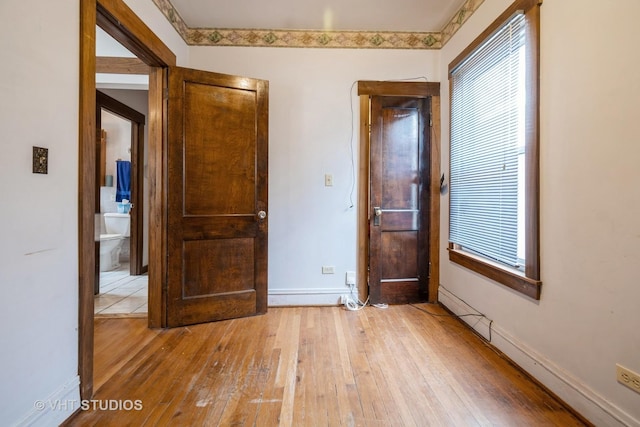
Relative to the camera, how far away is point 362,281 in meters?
2.61

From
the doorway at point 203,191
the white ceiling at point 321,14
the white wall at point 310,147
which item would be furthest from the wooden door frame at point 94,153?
the white wall at point 310,147

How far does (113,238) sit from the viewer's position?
3.75 m

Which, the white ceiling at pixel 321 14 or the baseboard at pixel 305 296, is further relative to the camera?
the baseboard at pixel 305 296

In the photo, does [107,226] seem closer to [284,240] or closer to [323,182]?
[284,240]

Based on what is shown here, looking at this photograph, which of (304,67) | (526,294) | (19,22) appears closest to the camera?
(19,22)

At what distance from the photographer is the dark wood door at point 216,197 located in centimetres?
213

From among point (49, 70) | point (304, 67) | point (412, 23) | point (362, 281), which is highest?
point (412, 23)

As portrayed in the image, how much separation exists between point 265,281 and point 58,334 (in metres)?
1.37

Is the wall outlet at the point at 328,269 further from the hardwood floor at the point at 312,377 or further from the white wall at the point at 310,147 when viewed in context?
the hardwood floor at the point at 312,377

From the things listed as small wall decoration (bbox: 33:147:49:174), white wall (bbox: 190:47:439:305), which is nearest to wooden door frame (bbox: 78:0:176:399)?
small wall decoration (bbox: 33:147:49:174)

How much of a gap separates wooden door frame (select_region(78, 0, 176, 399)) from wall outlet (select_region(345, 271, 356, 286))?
159 cm

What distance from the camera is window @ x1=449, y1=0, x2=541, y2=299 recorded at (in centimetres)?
155

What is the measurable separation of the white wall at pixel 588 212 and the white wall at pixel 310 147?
4.62 ft

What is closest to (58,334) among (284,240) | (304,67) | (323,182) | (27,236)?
(27,236)
